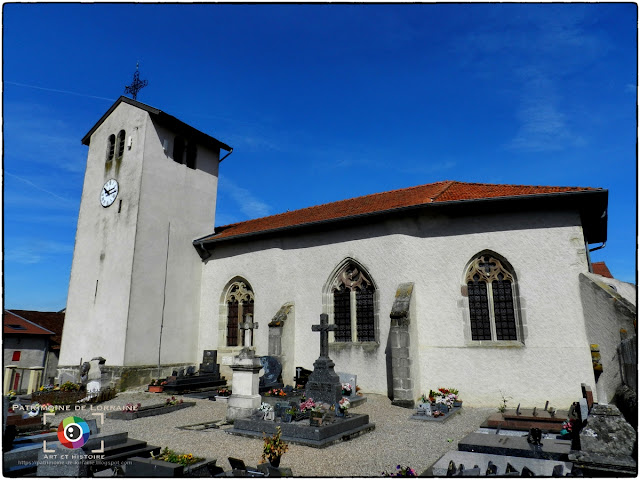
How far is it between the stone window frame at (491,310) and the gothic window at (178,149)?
12326mm

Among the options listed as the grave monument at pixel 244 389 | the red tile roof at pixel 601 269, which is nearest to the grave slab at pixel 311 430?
the grave monument at pixel 244 389

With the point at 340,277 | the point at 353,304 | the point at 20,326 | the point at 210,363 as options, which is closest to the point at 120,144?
the point at 210,363

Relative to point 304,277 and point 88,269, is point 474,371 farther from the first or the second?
point 88,269

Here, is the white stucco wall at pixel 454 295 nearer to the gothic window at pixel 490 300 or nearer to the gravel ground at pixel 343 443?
the gothic window at pixel 490 300

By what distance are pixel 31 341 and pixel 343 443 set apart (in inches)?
935

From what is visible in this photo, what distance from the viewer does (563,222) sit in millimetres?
11070

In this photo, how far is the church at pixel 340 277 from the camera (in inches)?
430

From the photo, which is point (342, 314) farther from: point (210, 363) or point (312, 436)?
point (312, 436)

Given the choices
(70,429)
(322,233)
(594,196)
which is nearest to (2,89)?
(70,429)

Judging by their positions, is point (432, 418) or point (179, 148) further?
point (179, 148)

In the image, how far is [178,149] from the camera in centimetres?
1727

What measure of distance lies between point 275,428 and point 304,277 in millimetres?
7332

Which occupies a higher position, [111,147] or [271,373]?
[111,147]

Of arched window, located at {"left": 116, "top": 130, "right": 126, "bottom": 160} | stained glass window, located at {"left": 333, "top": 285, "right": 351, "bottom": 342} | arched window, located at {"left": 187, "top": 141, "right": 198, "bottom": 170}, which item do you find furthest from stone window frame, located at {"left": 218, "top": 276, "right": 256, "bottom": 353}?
arched window, located at {"left": 116, "top": 130, "right": 126, "bottom": 160}
